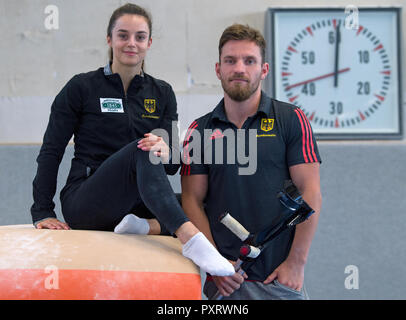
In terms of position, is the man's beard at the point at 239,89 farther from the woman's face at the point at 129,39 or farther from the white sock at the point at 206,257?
the white sock at the point at 206,257

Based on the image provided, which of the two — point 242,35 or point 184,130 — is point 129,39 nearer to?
point 242,35

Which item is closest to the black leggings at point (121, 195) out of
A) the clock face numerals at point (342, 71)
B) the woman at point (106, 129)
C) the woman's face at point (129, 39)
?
the woman at point (106, 129)

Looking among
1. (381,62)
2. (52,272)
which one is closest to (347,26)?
(381,62)

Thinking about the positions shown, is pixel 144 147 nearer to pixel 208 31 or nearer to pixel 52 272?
pixel 52 272

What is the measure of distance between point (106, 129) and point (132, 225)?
0.32 m

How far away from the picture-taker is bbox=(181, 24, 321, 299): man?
1.49 metres

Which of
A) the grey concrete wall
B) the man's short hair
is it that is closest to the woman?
the man's short hair

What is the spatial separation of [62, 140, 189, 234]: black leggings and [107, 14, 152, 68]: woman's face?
1.07ft

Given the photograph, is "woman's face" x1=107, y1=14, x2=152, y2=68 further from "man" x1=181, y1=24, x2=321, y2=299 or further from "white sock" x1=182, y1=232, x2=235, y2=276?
"white sock" x1=182, y1=232, x2=235, y2=276

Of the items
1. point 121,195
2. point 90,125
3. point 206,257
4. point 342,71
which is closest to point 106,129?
point 90,125

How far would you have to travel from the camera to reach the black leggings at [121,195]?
1273mm

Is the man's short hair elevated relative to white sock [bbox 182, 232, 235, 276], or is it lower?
elevated

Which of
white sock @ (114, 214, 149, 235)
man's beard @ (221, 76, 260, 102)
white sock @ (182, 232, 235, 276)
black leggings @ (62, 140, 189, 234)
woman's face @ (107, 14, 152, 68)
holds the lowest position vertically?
white sock @ (182, 232, 235, 276)

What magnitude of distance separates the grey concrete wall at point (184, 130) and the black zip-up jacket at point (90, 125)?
0.77m
